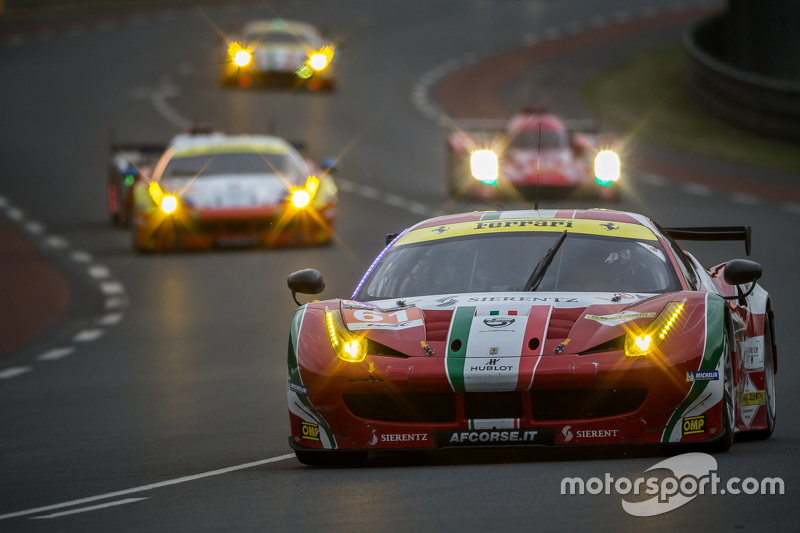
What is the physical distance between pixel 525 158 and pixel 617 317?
17.5 meters

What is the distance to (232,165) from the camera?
21547mm

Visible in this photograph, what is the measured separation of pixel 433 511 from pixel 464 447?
1.09m

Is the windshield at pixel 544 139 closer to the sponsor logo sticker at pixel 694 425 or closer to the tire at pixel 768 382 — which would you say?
the tire at pixel 768 382

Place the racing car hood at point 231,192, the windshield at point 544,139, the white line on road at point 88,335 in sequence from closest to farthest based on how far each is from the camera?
the white line on road at point 88,335
the racing car hood at point 231,192
the windshield at point 544,139

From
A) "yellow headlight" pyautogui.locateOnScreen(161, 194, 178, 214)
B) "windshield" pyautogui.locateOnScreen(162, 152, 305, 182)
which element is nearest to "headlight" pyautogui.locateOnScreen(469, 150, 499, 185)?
"windshield" pyautogui.locateOnScreen(162, 152, 305, 182)

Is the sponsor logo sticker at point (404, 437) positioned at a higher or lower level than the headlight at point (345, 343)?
lower

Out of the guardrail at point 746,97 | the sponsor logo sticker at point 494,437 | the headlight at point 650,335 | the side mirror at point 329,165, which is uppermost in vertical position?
the guardrail at point 746,97

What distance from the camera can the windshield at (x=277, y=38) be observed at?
1527 inches

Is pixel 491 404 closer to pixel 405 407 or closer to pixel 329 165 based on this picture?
pixel 405 407

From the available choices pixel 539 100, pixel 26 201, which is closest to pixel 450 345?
pixel 26 201

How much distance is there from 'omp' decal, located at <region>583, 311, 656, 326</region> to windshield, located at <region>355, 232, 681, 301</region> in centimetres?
59

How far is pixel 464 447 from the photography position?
23.9 feet

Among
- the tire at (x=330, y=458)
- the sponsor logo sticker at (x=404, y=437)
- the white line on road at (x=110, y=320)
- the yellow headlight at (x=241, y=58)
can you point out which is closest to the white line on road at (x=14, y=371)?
the white line on road at (x=110, y=320)

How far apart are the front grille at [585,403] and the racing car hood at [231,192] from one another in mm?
13455
